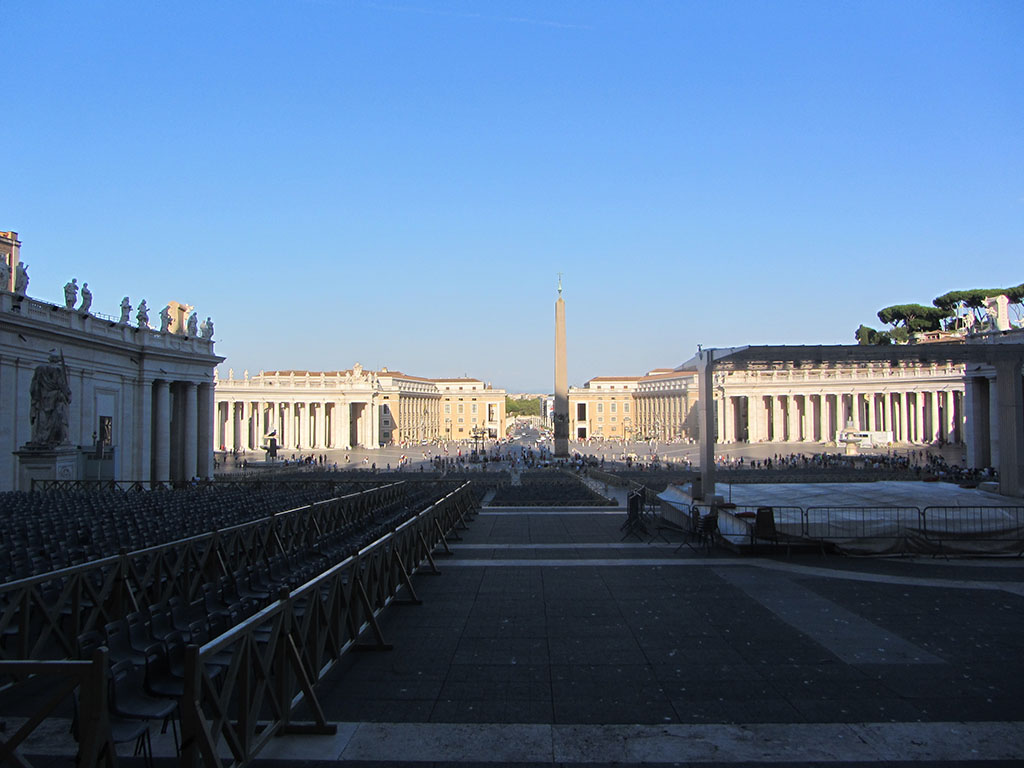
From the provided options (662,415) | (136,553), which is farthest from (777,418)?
(136,553)

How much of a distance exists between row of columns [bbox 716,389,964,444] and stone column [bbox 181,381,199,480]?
255 ft

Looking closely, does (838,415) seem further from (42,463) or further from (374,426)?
(42,463)

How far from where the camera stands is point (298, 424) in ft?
378

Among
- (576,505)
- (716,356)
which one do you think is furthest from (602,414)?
(716,356)

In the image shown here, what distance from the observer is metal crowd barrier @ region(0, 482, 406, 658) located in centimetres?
724

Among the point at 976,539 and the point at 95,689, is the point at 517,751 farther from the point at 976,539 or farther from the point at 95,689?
the point at 976,539

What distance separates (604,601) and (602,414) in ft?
537

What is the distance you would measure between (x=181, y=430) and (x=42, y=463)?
70.9ft

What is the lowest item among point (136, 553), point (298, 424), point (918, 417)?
point (136, 553)

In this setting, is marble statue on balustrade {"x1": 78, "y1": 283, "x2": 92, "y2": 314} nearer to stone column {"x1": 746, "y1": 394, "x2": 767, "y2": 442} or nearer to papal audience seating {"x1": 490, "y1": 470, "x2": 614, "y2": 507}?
papal audience seating {"x1": 490, "y1": 470, "x2": 614, "y2": 507}

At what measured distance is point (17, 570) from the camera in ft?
27.8

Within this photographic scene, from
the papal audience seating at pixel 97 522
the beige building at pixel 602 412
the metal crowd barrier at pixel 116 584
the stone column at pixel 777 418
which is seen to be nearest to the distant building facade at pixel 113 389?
the papal audience seating at pixel 97 522

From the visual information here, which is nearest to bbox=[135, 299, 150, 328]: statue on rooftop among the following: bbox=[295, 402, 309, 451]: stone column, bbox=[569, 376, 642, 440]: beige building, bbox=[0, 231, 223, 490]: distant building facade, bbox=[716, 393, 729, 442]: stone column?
bbox=[0, 231, 223, 490]: distant building facade

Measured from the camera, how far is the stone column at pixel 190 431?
45469 millimetres
